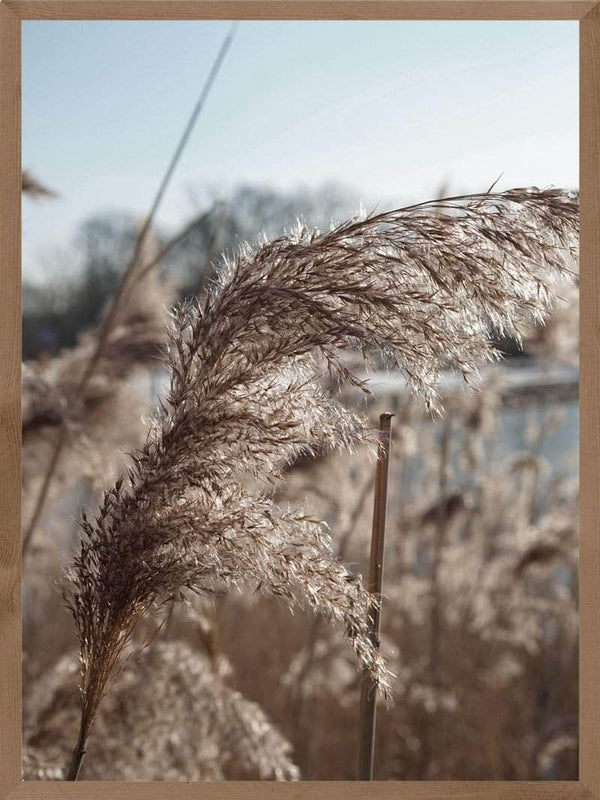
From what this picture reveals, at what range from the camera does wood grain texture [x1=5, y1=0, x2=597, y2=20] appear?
1062 mm

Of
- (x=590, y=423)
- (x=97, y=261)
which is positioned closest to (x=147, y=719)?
(x=590, y=423)

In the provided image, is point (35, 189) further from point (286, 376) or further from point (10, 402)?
point (286, 376)

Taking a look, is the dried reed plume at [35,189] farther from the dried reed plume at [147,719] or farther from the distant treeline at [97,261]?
the distant treeline at [97,261]

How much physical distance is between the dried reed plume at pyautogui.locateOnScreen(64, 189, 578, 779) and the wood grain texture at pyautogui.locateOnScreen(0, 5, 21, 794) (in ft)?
0.45

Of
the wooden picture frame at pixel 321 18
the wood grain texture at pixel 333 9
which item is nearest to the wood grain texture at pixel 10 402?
the wooden picture frame at pixel 321 18

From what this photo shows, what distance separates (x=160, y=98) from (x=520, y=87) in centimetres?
223

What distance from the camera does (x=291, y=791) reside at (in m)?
1.00

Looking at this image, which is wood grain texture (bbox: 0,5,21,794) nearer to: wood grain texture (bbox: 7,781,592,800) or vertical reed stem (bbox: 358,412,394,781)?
wood grain texture (bbox: 7,781,592,800)

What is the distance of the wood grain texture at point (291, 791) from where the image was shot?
0.99m

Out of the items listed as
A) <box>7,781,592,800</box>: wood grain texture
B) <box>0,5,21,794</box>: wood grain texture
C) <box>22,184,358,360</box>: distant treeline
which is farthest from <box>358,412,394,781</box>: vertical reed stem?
<box>22,184,358,360</box>: distant treeline

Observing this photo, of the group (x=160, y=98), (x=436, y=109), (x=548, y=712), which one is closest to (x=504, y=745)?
(x=548, y=712)

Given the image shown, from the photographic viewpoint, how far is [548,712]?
291 centimetres

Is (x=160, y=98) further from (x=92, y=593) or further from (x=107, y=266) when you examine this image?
(x=107, y=266)

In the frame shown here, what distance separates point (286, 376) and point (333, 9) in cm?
54
